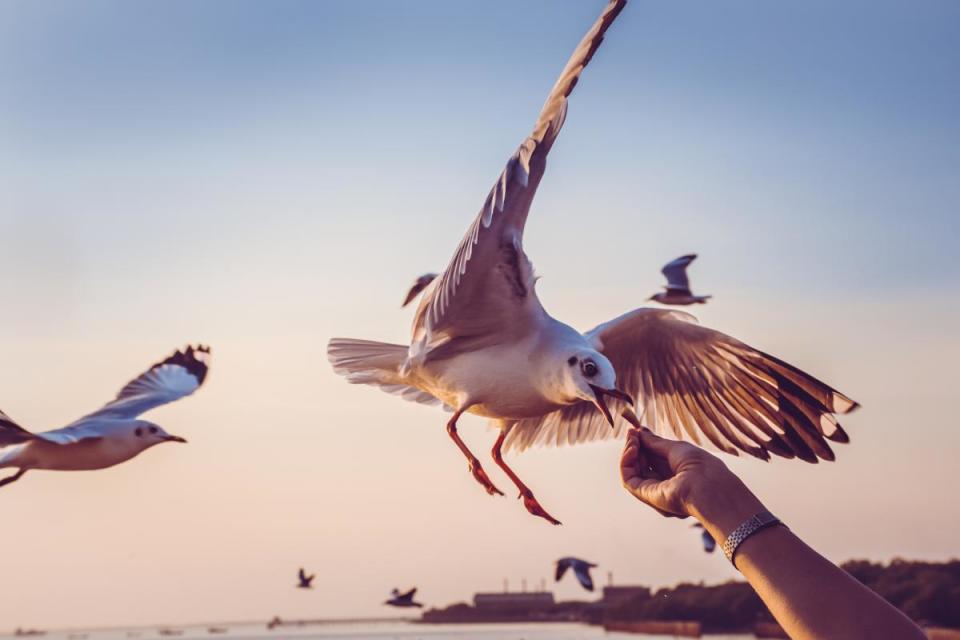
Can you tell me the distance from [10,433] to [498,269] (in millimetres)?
4540

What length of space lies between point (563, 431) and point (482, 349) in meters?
1.34

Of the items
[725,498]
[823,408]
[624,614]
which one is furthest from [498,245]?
[624,614]

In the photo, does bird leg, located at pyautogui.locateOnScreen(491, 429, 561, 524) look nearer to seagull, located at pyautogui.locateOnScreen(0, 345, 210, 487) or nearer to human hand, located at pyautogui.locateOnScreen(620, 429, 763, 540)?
human hand, located at pyautogui.locateOnScreen(620, 429, 763, 540)

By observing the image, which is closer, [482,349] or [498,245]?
[498,245]

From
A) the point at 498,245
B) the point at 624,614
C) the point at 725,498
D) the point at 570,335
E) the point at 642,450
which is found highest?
the point at 624,614

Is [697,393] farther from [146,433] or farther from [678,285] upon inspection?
[678,285]

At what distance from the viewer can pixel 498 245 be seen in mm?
3994

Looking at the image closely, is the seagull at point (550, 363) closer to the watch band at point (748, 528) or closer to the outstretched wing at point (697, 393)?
the outstretched wing at point (697, 393)

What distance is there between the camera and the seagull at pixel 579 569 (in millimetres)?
13698

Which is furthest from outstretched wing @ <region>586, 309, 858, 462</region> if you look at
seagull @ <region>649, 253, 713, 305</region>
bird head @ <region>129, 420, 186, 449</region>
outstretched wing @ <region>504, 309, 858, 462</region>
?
seagull @ <region>649, 253, 713, 305</region>

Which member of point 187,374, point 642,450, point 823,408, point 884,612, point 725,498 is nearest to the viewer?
point 884,612

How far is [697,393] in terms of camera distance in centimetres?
504

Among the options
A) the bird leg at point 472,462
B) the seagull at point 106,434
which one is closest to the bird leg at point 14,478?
the seagull at point 106,434

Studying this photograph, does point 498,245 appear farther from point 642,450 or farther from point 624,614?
point 624,614
